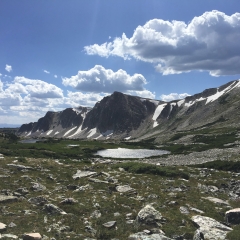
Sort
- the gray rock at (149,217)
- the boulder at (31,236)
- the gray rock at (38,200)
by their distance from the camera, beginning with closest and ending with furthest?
the boulder at (31,236), the gray rock at (149,217), the gray rock at (38,200)

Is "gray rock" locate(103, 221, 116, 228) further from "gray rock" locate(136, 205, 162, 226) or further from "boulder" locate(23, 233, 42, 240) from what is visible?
"boulder" locate(23, 233, 42, 240)

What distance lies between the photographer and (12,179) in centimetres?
2355

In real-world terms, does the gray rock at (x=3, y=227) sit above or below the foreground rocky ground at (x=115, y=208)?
above

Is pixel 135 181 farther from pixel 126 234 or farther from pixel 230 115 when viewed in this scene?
pixel 230 115

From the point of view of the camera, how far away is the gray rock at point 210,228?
12875mm

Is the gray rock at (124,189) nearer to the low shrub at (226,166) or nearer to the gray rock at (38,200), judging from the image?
the gray rock at (38,200)

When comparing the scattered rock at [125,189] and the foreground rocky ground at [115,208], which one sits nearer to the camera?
the foreground rocky ground at [115,208]

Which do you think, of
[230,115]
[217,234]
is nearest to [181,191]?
[217,234]

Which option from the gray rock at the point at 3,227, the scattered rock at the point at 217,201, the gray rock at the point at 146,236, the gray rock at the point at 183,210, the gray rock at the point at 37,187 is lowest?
the scattered rock at the point at 217,201

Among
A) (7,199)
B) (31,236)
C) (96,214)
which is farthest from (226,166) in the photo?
(31,236)

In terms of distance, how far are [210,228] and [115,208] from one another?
20.5ft

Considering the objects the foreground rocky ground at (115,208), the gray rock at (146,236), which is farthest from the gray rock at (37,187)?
the gray rock at (146,236)

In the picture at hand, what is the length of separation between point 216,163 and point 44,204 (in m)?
35.5

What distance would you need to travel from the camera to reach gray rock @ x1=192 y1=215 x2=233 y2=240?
507 inches
